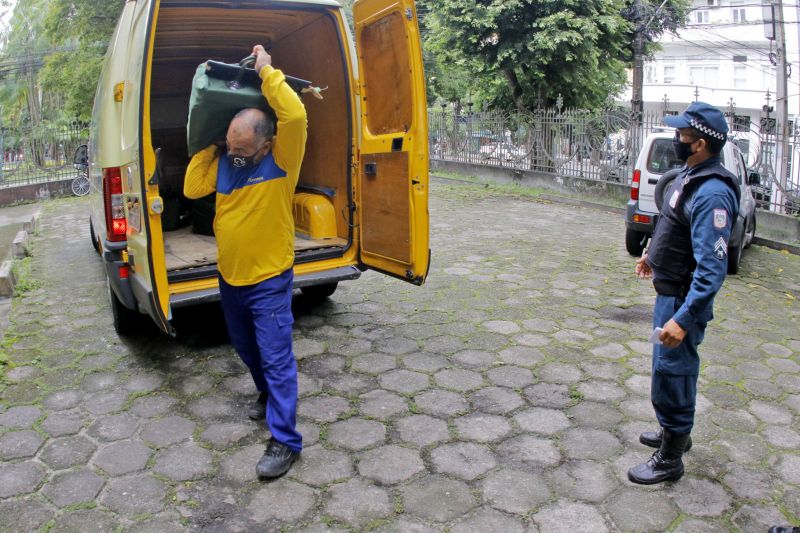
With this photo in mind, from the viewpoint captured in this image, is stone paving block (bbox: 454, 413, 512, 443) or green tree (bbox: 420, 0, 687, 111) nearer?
stone paving block (bbox: 454, 413, 512, 443)

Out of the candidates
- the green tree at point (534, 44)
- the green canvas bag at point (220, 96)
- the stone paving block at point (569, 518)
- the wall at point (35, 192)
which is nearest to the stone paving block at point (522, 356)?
the stone paving block at point (569, 518)

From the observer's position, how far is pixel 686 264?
2.95m

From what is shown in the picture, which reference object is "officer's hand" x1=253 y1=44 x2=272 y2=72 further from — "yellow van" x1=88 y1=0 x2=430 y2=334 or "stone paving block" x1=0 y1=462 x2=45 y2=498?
"stone paving block" x1=0 y1=462 x2=45 y2=498

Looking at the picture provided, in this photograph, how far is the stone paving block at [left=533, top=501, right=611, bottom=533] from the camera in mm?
2756

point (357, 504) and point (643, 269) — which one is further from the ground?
point (643, 269)

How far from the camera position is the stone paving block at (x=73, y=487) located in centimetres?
296

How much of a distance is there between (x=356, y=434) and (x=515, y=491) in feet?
3.01

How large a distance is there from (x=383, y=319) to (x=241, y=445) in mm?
2108

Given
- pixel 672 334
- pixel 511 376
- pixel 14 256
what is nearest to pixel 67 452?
pixel 511 376

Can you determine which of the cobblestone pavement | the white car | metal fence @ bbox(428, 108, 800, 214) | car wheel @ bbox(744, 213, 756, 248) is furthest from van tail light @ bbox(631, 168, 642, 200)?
metal fence @ bbox(428, 108, 800, 214)

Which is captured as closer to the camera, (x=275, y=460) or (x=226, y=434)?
(x=275, y=460)

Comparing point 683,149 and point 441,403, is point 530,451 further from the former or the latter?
point 683,149

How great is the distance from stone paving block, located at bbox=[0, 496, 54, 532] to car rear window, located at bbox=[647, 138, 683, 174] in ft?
22.2

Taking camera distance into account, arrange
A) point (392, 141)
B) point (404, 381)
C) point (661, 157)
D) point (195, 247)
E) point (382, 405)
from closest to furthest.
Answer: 1. point (382, 405)
2. point (404, 381)
3. point (392, 141)
4. point (195, 247)
5. point (661, 157)
